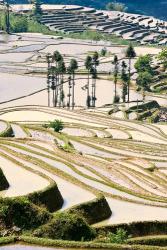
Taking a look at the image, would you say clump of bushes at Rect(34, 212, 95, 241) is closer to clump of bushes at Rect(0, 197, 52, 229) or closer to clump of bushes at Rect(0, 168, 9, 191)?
clump of bushes at Rect(0, 197, 52, 229)

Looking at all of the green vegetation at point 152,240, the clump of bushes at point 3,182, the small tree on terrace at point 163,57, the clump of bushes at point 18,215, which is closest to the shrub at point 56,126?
the clump of bushes at point 3,182

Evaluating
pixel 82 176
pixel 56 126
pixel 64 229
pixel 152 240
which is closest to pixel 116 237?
pixel 64 229

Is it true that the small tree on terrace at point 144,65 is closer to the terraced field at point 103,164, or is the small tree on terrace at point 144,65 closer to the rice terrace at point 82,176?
the rice terrace at point 82,176

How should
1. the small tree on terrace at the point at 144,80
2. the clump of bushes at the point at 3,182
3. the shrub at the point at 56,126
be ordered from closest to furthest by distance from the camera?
1. the clump of bushes at the point at 3,182
2. the shrub at the point at 56,126
3. the small tree on terrace at the point at 144,80

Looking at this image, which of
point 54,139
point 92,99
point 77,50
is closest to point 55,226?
point 54,139

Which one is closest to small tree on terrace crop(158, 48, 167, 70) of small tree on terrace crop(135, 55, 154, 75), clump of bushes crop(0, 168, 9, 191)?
small tree on terrace crop(135, 55, 154, 75)

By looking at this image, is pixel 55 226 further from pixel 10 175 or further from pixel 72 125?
pixel 72 125
